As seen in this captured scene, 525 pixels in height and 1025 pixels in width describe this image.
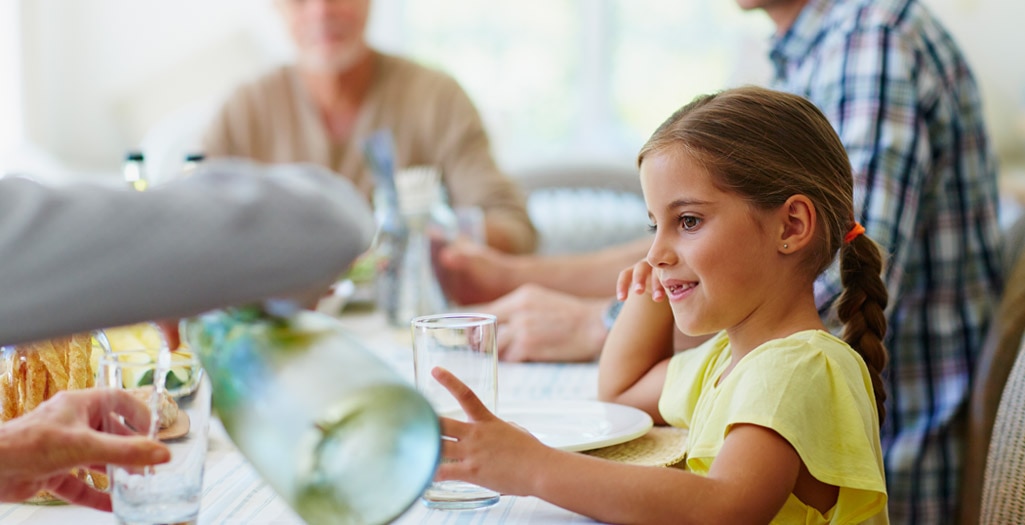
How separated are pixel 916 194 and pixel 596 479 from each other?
0.93 m

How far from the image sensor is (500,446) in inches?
30.1

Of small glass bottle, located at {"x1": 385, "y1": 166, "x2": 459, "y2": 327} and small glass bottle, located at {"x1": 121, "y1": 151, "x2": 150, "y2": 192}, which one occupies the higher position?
small glass bottle, located at {"x1": 121, "y1": 151, "x2": 150, "y2": 192}

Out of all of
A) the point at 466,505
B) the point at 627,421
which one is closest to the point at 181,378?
the point at 466,505

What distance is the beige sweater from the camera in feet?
8.47

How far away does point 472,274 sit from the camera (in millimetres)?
1852

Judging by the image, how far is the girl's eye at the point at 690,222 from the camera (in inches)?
36.2

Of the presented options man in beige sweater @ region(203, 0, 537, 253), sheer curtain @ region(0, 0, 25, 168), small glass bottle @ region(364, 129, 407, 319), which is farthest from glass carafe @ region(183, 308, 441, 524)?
sheer curtain @ region(0, 0, 25, 168)

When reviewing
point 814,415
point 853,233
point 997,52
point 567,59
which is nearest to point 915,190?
point 853,233

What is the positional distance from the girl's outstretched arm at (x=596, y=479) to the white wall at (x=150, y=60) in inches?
160

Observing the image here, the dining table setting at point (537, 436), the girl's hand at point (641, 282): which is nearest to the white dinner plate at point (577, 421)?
the dining table setting at point (537, 436)

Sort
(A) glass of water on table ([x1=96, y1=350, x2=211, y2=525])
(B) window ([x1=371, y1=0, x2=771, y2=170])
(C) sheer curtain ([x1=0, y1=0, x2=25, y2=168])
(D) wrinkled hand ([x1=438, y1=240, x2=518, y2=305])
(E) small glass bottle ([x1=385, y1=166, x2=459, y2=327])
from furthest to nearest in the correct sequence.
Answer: (B) window ([x1=371, y1=0, x2=771, y2=170])
(C) sheer curtain ([x1=0, y1=0, x2=25, y2=168])
(D) wrinkled hand ([x1=438, y1=240, x2=518, y2=305])
(E) small glass bottle ([x1=385, y1=166, x2=459, y2=327])
(A) glass of water on table ([x1=96, y1=350, x2=211, y2=525])

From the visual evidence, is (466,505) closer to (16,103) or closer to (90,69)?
(16,103)

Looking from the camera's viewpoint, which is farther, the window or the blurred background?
the window

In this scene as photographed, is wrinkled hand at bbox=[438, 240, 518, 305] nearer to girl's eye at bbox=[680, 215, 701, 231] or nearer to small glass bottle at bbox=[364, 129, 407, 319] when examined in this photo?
small glass bottle at bbox=[364, 129, 407, 319]
